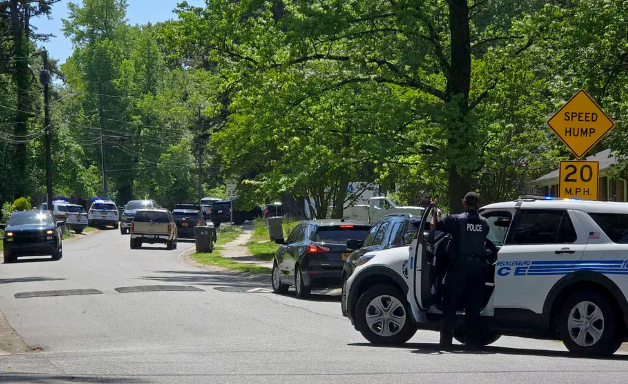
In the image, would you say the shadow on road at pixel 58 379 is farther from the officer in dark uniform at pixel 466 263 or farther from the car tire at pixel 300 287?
the car tire at pixel 300 287

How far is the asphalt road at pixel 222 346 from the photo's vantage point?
929 cm

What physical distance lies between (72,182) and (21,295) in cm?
5067

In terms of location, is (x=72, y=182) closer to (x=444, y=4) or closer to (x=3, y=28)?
(x=3, y=28)

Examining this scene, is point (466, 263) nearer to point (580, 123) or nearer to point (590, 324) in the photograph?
point (590, 324)

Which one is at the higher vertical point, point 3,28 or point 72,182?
Answer: point 3,28

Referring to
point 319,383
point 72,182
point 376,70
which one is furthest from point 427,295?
point 72,182

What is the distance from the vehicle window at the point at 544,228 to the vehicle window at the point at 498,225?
186 millimetres

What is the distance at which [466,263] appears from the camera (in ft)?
36.7

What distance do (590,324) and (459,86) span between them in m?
14.2

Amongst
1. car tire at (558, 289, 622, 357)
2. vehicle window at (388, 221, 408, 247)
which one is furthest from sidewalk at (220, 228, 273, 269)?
car tire at (558, 289, 622, 357)

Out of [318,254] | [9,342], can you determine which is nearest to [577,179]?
[318,254]

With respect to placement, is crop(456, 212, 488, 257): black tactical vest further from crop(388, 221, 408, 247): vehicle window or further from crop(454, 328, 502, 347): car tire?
crop(388, 221, 408, 247): vehicle window

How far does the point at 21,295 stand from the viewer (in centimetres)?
2062

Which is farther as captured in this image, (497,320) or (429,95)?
(429,95)
